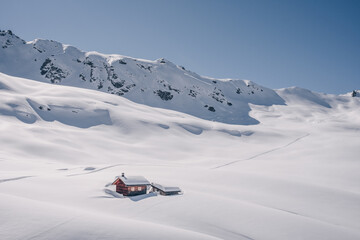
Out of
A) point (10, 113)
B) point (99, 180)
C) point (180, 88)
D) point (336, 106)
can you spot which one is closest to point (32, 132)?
point (10, 113)

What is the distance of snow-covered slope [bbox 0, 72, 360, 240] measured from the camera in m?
13.7

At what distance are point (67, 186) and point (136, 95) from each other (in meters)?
96.3

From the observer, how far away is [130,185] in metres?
20.9

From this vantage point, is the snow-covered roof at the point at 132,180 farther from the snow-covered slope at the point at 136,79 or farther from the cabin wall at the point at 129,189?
the snow-covered slope at the point at 136,79

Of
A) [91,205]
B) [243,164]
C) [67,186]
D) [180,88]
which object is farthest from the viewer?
[180,88]

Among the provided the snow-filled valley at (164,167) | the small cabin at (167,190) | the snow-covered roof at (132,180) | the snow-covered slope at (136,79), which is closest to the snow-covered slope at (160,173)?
the snow-filled valley at (164,167)

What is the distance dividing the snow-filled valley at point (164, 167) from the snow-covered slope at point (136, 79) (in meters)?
1.12

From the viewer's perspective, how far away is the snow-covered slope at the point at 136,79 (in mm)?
115438

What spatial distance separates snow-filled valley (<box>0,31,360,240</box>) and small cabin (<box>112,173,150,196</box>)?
0.78m

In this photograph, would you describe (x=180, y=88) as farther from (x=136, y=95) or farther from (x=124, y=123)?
(x=124, y=123)

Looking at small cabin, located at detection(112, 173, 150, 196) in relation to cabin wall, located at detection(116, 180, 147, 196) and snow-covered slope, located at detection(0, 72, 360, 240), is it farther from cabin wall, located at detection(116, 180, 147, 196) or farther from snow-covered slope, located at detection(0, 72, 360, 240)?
snow-covered slope, located at detection(0, 72, 360, 240)

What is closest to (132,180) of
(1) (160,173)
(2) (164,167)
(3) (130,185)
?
(3) (130,185)

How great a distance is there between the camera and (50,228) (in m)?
11.4

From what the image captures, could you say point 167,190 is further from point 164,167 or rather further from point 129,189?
point 164,167
